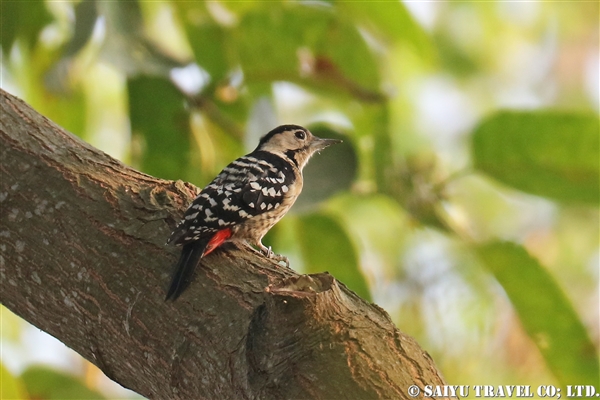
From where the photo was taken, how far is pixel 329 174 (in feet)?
11.6

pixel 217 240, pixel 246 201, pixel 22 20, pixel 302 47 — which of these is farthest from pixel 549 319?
pixel 22 20

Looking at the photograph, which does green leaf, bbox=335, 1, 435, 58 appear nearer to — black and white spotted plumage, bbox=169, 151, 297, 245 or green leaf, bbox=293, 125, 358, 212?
green leaf, bbox=293, 125, 358, 212

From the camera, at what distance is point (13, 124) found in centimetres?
291

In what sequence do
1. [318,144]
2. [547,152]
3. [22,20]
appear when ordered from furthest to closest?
[318,144] → [22,20] → [547,152]

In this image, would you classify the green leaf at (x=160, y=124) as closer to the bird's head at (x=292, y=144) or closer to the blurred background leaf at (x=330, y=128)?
the blurred background leaf at (x=330, y=128)

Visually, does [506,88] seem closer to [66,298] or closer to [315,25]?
[315,25]

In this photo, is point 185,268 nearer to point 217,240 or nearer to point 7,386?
point 217,240

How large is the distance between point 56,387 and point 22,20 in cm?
185

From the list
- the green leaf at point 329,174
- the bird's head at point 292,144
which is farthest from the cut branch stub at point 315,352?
the bird's head at point 292,144

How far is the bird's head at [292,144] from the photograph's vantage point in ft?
14.3

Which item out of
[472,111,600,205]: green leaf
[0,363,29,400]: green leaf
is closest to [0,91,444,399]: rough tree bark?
[0,363,29,400]: green leaf

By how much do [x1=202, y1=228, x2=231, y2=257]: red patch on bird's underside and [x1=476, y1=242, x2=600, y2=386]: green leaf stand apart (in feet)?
4.60

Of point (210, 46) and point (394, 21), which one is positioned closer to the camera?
point (394, 21)

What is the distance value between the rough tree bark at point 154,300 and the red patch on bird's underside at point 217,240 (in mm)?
54
